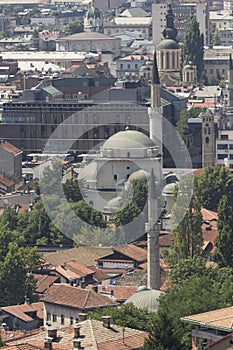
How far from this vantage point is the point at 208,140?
8800 cm

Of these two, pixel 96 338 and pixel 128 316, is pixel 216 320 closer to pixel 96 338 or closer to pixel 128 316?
pixel 96 338

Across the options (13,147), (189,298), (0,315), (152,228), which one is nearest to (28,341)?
(189,298)

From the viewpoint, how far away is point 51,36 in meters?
158

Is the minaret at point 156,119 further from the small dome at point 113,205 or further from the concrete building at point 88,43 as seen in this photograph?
the concrete building at point 88,43

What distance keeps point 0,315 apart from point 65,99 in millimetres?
43905

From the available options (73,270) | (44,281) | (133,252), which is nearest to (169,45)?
(133,252)

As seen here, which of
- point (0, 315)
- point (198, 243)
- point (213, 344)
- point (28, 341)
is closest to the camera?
point (213, 344)

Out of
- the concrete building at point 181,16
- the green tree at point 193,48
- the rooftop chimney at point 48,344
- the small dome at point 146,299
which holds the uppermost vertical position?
the rooftop chimney at point 48,344

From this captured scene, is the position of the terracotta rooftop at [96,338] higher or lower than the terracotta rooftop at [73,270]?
higher

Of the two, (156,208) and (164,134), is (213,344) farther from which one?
(164,134)

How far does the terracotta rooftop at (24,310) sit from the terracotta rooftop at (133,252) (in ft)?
27.1

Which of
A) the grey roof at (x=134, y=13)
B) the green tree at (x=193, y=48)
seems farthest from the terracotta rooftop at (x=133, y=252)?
the grey roof at (x=134, y=13)

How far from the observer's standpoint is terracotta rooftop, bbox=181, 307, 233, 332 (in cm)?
3625

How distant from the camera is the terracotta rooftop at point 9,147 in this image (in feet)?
283
